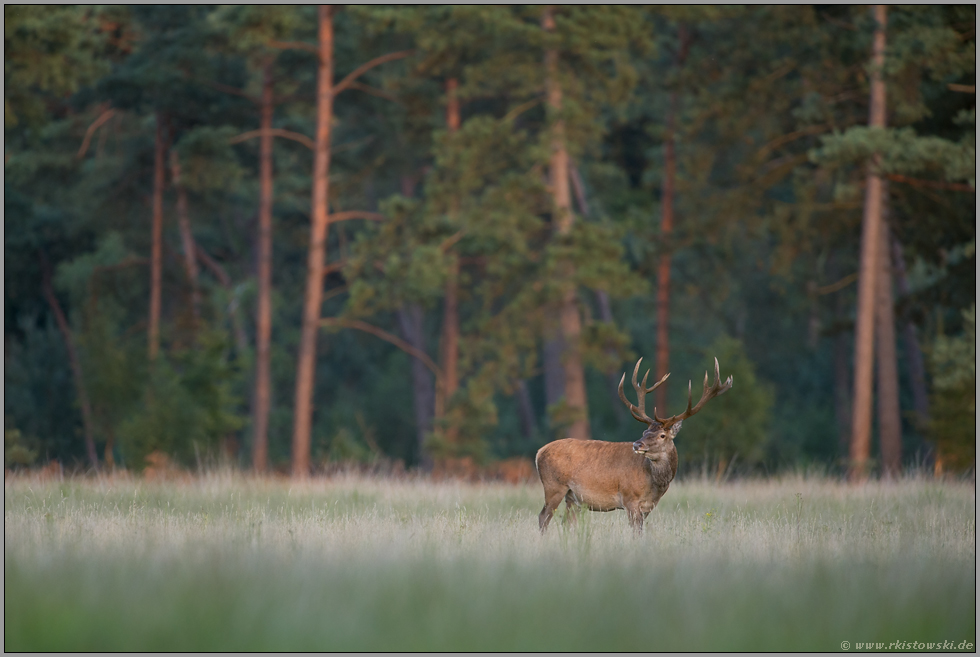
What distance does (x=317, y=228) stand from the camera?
23.2m

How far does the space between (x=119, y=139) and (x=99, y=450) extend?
10.2 metres

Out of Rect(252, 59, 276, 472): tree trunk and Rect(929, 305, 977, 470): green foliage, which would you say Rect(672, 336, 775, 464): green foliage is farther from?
Rect(252, 59, 276, 472): tree trunk

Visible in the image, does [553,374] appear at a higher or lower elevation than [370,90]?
lower

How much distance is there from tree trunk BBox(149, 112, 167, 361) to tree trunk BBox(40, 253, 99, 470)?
7.74ft

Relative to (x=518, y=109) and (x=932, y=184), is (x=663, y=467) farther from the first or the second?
(x=518, y=109)

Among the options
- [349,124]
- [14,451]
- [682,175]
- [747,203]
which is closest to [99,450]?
[349,124]

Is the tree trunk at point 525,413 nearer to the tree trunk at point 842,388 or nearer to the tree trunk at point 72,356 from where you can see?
the tree trunk at point 842,388

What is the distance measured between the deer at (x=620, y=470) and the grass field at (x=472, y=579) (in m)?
0.23

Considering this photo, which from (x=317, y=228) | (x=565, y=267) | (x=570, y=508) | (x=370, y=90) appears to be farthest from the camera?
(x=317, y=228)

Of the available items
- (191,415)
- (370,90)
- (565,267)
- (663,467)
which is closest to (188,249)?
(191,415)

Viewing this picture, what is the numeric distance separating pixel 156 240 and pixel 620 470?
2444 centimetres

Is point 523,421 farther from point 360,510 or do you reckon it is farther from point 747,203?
point 360,510

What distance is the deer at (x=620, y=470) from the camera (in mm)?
9352

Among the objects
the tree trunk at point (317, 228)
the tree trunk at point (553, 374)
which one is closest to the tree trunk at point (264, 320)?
the tree trunk at point (317, 228)
